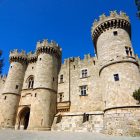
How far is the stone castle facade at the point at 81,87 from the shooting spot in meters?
15.1

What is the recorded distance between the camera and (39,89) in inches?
847

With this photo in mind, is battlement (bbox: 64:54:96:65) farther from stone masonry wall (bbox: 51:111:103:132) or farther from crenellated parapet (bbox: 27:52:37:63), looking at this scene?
stone masonry wall (bbox: 51:111:103:132)

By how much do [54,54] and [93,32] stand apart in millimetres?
7213

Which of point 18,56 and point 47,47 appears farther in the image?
point 18,56

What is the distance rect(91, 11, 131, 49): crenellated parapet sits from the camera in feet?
64.7

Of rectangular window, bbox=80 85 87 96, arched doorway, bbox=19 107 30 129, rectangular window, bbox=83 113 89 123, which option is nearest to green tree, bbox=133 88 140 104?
rectangular window, bbox=83 113 89 123

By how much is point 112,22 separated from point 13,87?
17.4m

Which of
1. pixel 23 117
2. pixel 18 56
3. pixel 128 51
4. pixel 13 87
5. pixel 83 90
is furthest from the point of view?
pixel 18 56

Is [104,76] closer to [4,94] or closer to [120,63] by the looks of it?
[120,63]

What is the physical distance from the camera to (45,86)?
71.5 feet

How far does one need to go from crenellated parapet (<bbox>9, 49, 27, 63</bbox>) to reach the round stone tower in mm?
12849

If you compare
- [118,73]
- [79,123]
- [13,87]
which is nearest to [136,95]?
[118,73]

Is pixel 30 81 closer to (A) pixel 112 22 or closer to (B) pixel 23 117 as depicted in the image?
(B) pixel 23 117

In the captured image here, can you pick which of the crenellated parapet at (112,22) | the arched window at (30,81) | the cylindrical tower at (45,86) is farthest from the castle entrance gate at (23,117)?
the crenellated parapet at (112,22)
